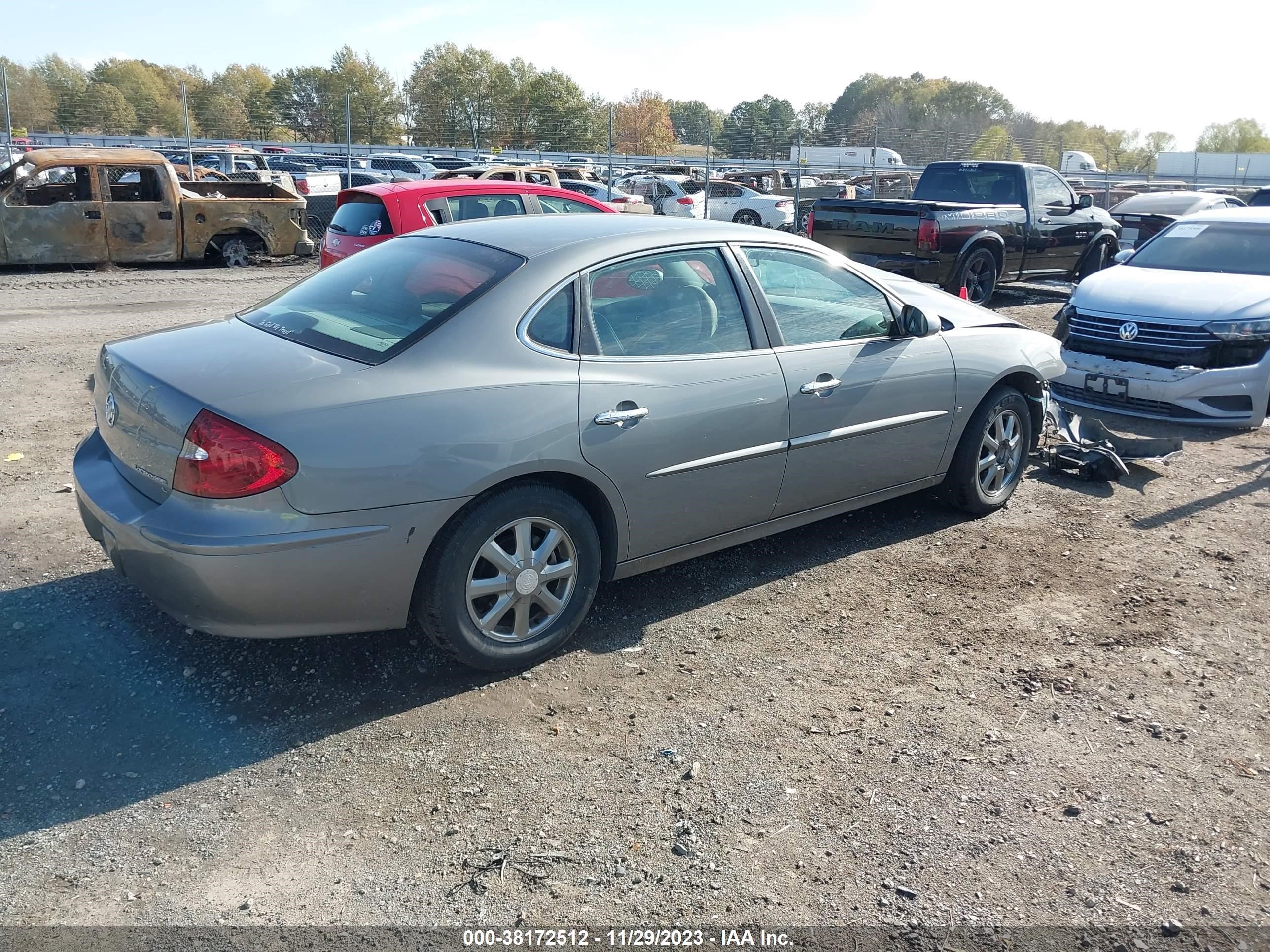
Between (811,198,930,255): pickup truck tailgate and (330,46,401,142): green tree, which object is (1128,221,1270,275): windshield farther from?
(330,46,401,142): green tree

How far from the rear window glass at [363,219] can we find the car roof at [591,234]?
5.13 metres

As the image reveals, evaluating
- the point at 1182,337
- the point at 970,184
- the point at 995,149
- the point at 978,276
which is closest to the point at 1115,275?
the point at 1182,337

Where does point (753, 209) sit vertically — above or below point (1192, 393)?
above

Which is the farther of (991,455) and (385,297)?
(991,455)

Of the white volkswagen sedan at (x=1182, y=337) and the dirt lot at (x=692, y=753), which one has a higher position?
the white volkswagen sedan at (x=1182, y=337)

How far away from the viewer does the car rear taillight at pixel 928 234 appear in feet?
39.4

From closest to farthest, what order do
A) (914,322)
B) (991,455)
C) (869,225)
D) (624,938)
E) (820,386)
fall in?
(624,938) → (820,386) → (914,322) → (991,455) → (869,225)

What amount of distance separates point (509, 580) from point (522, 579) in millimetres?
48

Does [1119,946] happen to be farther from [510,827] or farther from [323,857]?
[323,857]

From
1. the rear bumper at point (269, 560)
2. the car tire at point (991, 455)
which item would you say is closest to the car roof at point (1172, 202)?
the car tire at point (991, 455)

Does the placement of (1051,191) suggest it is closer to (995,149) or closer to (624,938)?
(624,938)

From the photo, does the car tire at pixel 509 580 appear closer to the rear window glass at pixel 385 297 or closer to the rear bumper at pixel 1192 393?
the rear window glass at pixel 385 297

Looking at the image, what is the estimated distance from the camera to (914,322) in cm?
501

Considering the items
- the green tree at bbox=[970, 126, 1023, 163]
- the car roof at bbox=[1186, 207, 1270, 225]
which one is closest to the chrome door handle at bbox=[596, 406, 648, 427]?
the car roof at bbox=[1186, 207, 1270, 225]
